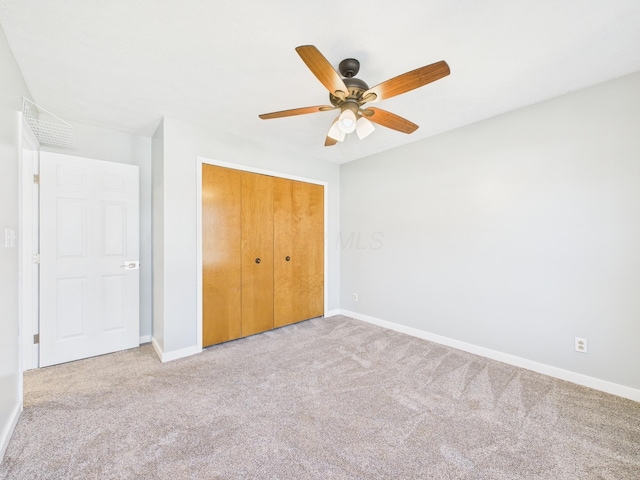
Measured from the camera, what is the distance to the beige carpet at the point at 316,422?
1423mm

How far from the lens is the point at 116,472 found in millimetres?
1382

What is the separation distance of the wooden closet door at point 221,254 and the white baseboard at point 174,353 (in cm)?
12

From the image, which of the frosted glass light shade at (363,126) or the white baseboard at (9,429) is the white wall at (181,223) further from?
the frosted glass light shade at (363,126)

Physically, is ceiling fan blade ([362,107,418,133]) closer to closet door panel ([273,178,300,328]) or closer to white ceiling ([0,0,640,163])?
white ceiling ([0,0,640,163])

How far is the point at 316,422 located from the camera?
1767mm

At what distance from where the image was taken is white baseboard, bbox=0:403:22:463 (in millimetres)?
1475

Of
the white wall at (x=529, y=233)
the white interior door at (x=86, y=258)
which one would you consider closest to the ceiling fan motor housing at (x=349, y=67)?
the white wall at (x=529, y=233)

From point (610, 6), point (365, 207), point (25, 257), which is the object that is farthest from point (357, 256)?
point (25, 257)

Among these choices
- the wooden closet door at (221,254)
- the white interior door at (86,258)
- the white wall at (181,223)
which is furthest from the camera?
the wooden closet door at (221,254)

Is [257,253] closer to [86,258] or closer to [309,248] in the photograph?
[309,248]

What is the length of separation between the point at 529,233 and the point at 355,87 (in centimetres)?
204

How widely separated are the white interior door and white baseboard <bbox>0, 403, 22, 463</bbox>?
0.95 meters

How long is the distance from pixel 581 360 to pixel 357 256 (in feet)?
8.25

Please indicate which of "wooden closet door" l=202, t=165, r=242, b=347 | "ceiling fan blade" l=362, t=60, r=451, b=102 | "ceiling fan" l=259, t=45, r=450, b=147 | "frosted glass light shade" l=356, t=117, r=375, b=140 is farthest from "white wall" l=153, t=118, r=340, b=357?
"ceiling fan blade" l=362, t=60, r=451, b=102
